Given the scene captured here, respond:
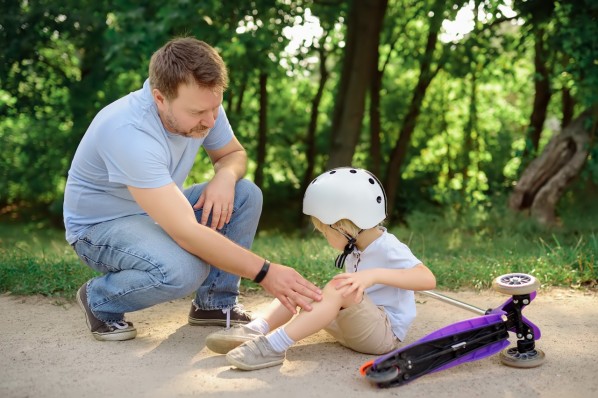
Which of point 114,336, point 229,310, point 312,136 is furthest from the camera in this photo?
point 312,136

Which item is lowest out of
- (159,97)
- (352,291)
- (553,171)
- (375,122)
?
(352,291)

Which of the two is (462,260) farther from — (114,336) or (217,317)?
(114,336)

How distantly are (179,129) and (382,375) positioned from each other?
138cm

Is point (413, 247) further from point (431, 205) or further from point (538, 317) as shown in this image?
point (431, 205)

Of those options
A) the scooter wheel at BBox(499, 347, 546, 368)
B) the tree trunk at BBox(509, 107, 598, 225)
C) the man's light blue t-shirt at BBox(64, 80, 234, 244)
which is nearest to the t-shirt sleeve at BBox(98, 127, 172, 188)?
the man's light blue t-shirt at BBox(64, 80, 234, 244)

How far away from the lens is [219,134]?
3.96m

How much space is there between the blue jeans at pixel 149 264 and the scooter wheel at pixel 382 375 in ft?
3.01

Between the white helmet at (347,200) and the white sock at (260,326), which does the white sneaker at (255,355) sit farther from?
the white helmet at (347,200)

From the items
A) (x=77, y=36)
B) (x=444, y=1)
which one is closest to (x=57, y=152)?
(x=77, y=36)

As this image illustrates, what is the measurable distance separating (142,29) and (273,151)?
16.6 feet

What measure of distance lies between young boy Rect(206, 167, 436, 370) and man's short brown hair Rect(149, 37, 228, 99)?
639 mm

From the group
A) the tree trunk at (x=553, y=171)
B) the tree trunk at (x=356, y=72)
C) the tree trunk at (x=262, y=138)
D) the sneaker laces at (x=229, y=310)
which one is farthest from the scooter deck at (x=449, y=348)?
the tree trunk at (x=262, y=138)

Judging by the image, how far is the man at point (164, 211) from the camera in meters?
3.23

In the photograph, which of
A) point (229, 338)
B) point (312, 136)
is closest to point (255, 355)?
point (229, 338)
